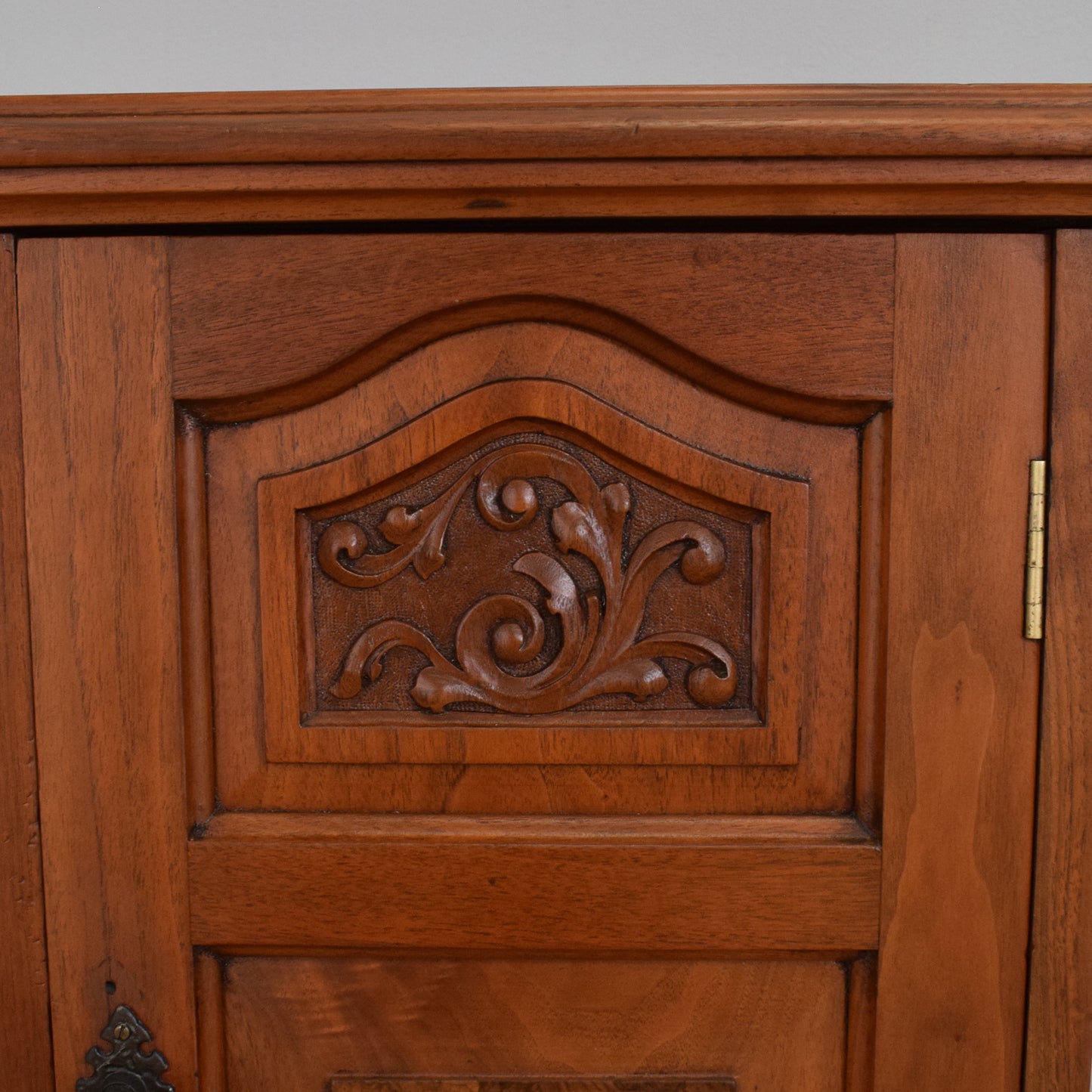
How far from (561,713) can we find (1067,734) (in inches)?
10.3

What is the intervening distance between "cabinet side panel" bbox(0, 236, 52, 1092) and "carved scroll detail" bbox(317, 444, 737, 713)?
0.16m

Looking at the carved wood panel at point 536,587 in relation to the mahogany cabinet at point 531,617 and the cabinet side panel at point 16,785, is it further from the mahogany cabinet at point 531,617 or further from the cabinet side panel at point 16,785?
the cabinet side panel at point 16,785

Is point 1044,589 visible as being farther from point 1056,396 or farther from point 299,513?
point 299,513

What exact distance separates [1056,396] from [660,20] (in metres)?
0.48

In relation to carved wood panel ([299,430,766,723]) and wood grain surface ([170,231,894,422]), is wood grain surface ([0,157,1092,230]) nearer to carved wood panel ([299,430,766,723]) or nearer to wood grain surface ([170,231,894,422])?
wood grain surface ([170,231,894,422])

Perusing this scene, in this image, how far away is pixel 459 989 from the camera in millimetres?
455

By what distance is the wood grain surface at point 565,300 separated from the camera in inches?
16.4

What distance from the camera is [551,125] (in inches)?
15.1

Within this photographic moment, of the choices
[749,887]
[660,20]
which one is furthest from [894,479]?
[660,20]

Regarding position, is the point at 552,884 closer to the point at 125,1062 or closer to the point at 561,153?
the point at 125,1062

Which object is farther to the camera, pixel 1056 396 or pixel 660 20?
pixel 660 20

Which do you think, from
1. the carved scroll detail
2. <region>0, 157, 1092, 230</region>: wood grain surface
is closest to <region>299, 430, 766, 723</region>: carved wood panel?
the carved scroll detail

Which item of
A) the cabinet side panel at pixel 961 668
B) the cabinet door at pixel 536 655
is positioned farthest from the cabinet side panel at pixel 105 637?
the cabinet side panel at pixel 961 668

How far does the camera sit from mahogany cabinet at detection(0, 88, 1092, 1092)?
41cm
